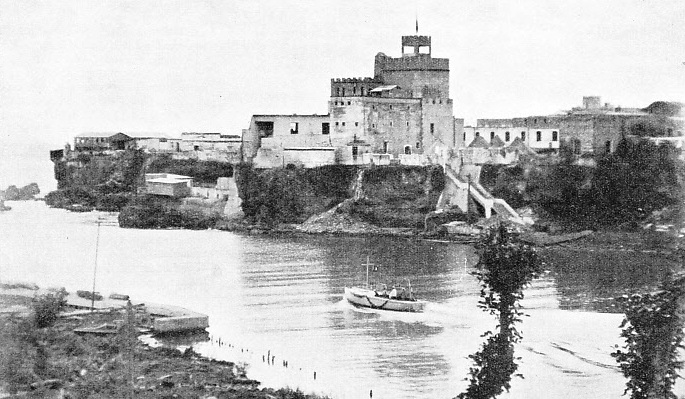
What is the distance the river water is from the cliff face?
70.9 inches

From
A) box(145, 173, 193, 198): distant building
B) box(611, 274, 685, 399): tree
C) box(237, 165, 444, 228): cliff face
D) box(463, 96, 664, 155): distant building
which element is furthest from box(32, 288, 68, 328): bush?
box(145, 173, 193, 198): distant building

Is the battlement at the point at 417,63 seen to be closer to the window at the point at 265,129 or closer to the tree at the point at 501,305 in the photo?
the window at the point at 265,129

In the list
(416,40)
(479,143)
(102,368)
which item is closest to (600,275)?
(479,143)

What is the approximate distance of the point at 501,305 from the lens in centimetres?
1952

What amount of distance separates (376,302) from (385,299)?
0.17m

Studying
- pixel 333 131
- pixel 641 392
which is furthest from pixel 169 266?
pixel 641 392

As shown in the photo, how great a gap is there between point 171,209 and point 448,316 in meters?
18.3

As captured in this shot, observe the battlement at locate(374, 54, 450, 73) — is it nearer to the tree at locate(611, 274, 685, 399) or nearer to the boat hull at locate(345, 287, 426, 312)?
the boat hull at locate(345, 287, 426, 312)

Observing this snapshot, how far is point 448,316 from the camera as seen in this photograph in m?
24.5

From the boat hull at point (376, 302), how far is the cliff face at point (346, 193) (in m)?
11.7

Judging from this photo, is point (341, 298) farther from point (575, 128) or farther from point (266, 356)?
point (575, 128)

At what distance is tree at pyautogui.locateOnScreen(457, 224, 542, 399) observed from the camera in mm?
18203

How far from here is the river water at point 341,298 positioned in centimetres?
2019

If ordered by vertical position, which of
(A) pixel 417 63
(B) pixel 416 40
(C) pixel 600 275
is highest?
(B) pixel 416 40
